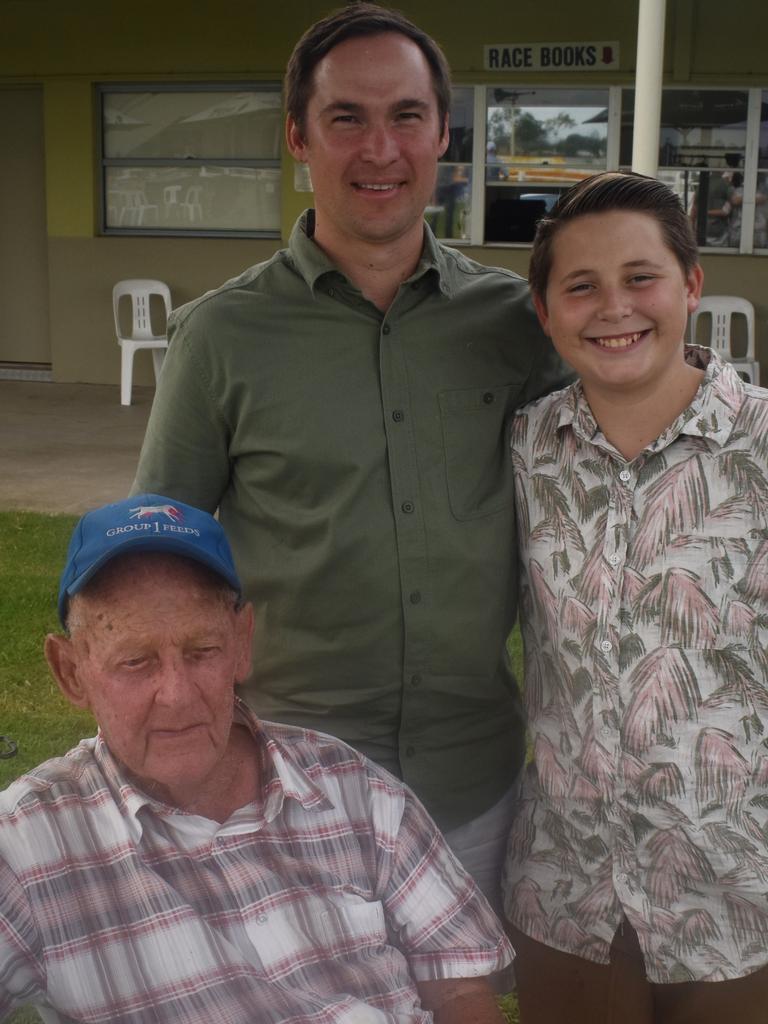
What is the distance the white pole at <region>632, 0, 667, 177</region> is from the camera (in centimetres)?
471

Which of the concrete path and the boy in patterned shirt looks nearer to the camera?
the boy in patterned shirt

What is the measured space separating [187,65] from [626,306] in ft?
34.3

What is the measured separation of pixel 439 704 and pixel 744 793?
1.89 feet

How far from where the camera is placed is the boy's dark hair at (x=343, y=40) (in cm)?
225

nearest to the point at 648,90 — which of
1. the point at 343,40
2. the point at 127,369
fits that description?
the point at 343,40

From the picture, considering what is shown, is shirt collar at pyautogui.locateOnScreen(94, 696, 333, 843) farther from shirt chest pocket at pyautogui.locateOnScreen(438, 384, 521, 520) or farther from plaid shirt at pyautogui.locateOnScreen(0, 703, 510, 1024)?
shirt chest pocket at pyautogui.locateOnScreen(438, 384, 521, 520)

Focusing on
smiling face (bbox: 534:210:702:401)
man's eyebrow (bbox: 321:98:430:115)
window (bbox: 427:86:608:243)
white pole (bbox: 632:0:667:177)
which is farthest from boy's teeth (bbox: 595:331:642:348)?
window (bbox: 427:86:608:243)

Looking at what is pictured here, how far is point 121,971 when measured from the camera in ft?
5.67

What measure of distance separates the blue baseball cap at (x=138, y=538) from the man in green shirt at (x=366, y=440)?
38cm

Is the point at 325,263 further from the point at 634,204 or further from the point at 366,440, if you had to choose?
the point at 634,204

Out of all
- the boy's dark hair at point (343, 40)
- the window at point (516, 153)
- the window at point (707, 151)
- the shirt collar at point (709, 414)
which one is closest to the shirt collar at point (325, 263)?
the boy's dark hair at point (343, 40)

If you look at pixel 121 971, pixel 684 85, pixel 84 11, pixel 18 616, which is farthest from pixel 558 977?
pixel 84 11

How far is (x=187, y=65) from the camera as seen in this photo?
11.5 metres

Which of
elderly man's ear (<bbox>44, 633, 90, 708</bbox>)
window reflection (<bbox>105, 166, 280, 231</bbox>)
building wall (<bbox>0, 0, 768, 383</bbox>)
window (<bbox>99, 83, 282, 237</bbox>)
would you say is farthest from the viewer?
window reflection (<bbox>105, 166, 280, 231</bbox>)
